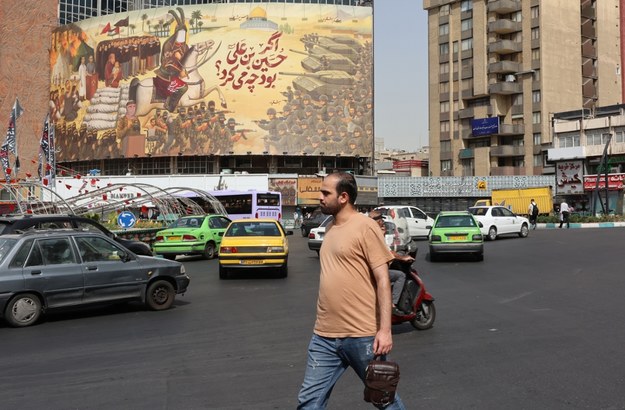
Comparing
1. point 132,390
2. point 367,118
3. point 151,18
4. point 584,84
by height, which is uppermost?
point 151,18

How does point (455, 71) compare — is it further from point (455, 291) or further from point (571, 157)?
point (455, 291)

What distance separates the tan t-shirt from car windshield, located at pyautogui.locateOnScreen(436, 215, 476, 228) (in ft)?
53.3

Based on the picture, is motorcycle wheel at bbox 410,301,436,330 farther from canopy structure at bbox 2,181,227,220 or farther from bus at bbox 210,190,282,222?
bus at bbox 210,190,282,222

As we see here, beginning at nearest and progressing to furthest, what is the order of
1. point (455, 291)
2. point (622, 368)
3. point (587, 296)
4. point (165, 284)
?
point (622, 368), point (165, 284), point (587, 296), point (455, 291)

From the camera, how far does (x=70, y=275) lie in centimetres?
952

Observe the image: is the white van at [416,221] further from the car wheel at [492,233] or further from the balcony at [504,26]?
the balcony at [504,26]

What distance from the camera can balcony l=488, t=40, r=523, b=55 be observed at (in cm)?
6706

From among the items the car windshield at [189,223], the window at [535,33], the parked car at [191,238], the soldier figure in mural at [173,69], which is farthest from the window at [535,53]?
the car windshield at [189,223]

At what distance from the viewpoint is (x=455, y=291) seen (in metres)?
12.4

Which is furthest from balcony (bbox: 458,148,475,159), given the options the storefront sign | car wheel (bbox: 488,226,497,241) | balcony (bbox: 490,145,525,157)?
car wheel (bbox: 488,226,497,241)

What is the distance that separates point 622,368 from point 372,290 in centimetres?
386

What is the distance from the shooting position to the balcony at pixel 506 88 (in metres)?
66.6

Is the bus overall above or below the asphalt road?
above

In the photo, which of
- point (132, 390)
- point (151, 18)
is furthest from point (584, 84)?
point (132, 390)
